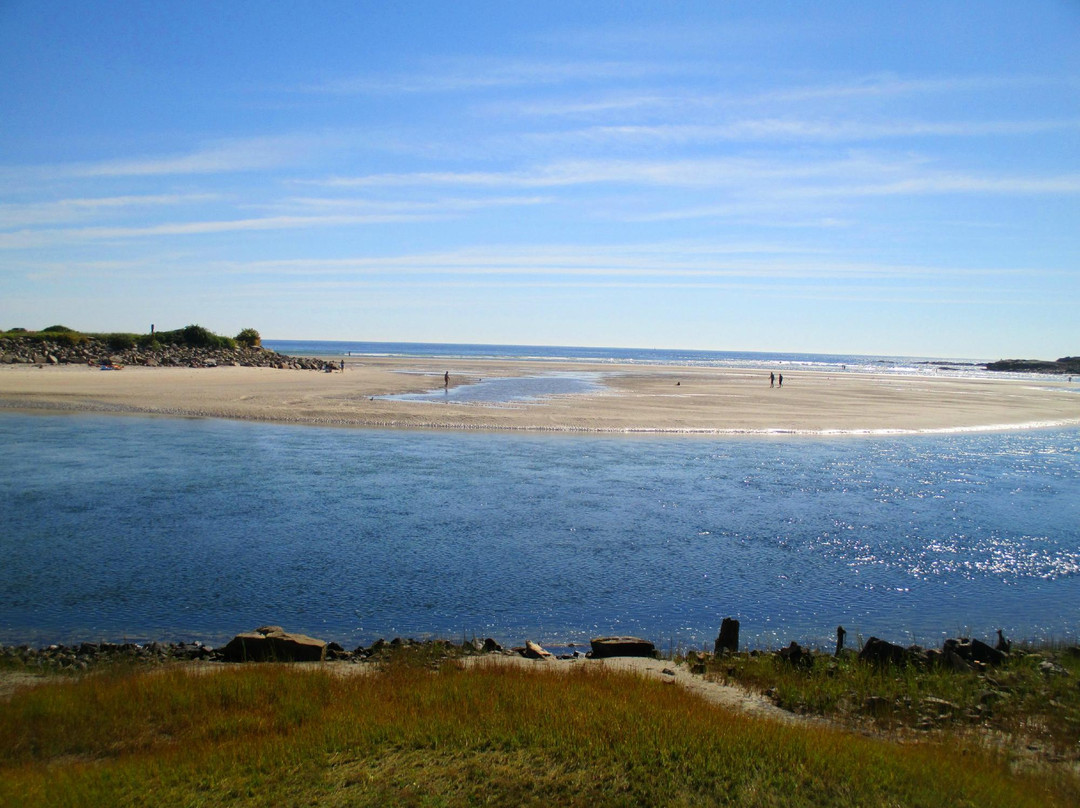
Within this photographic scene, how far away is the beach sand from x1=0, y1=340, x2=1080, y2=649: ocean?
9.60 metres

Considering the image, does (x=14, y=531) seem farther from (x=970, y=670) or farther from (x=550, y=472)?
(x=970, y=670)

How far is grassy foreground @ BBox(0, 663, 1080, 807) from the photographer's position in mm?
6113

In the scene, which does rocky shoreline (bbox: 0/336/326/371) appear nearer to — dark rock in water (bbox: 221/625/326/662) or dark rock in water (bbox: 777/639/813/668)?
dark rock in water (bbox: 221/625/326/662)

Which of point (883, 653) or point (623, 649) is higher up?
point (883, 653)

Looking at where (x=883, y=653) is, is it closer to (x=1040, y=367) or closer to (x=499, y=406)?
(x=499, y=406)

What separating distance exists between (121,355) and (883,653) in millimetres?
68512

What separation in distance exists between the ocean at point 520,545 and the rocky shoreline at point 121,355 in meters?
36.3

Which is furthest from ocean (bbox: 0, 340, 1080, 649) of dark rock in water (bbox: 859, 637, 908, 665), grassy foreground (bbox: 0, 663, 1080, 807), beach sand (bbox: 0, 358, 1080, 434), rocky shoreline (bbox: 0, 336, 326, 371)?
rocky shoreline (bbox: 0, 336, 326, 371)

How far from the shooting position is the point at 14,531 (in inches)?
651

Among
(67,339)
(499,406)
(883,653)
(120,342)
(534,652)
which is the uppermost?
(67,339)

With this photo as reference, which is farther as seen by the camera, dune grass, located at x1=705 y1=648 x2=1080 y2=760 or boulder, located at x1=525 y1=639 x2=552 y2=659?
boulder, located at x1=525 y1=639 x2=552 y2=659

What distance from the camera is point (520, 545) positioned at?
1688 cm

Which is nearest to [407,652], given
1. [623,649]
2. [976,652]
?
[623,649]

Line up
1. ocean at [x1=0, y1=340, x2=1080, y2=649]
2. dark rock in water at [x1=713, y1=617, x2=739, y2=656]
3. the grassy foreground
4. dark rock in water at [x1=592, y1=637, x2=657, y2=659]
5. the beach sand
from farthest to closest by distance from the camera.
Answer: the beach sand → ocean at [x1=0, y1=340, x2=1080, y2=649] → dark rock in water at [x1=713, y1=617, x2=739, y2=656] → dark rock in water at [x1=592, y1=637, x2=657, y2=659] → the grassy foreground
